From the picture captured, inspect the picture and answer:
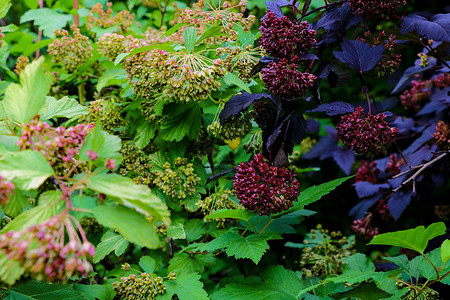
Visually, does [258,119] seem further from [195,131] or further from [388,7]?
[388,7]

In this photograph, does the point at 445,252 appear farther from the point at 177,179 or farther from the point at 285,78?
the point at 177,179

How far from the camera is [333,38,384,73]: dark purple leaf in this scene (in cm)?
150

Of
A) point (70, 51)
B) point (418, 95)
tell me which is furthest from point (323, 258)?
point (70, 51)

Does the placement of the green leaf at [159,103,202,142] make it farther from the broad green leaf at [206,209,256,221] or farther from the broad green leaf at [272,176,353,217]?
the broad green leaf at [272,176,353,217]

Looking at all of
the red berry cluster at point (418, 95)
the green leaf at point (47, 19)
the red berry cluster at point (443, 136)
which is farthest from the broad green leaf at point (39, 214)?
the red berry cluster at point (418, 95)

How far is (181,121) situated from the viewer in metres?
1.65

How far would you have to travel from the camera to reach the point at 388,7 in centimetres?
149

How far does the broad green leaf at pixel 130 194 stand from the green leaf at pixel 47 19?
1.93m

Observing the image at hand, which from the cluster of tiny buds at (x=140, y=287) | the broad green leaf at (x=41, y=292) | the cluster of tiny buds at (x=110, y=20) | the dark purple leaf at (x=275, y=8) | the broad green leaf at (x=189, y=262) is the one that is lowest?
the broad green leaf at (x=189, y=262)

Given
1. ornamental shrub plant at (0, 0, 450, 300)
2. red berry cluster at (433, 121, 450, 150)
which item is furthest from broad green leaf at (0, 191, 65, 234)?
red berry cluster at (433, 121, 450, 150)

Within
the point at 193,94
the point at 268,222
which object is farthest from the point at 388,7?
the point at 268,222

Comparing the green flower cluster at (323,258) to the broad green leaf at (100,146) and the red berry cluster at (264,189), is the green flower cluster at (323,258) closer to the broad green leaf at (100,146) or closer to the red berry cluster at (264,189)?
the red berry cluster at (264,189)

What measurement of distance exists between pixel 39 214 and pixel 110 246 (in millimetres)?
679

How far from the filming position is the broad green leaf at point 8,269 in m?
0.80
